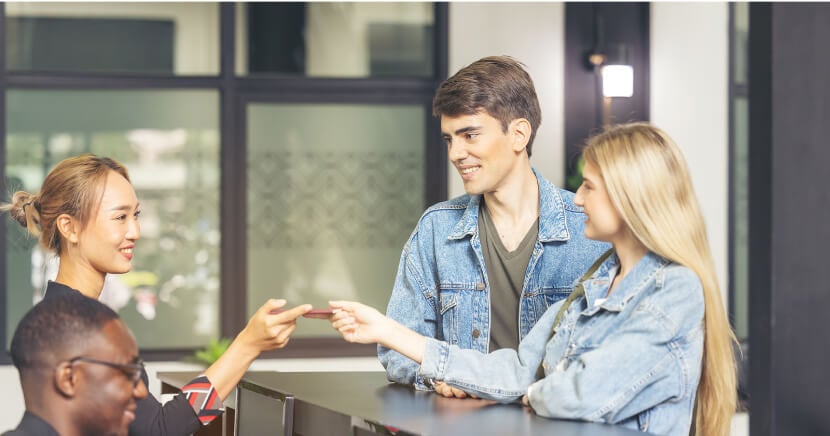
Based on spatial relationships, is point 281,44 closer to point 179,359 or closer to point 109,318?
point 179,359

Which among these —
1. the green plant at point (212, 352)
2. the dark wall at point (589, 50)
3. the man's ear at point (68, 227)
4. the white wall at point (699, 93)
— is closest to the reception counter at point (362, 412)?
the man's ear at point (68, 227)

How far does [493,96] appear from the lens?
2.95m

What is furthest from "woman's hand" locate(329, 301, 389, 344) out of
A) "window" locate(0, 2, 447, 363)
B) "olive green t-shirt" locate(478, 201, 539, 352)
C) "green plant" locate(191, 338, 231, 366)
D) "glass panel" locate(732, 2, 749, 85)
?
"glass panel" locate(732, 2, 749, 85)

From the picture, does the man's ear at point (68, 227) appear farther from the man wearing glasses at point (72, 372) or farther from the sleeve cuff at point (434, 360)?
the sleeve cuff at point (434, 360)

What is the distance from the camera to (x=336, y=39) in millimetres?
6938

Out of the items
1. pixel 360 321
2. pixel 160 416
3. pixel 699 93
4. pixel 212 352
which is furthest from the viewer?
pixel 699 93

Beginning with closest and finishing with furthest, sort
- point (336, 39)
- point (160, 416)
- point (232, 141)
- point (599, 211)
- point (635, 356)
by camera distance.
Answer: point (635, 356) < point (599, 211) < point (160, 416) < point (232, 141) < point (336, 39)

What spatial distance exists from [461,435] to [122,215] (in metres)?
1.03

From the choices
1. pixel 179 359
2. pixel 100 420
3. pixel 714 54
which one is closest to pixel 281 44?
pixel 179 359

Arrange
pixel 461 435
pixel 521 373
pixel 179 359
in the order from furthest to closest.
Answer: pixel 179 359 < pixel 521 373 < pixel 461 435

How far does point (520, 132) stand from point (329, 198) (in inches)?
158

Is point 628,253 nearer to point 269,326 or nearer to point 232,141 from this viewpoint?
point 269,326

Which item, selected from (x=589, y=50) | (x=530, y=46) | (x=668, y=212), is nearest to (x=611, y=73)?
(x=589, y=50)

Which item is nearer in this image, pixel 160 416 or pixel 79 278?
pixel 160 416
